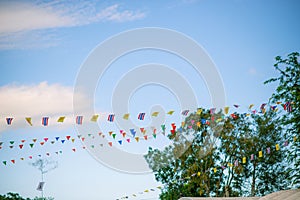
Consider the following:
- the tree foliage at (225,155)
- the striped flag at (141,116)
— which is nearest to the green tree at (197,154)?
the tree foliage at (225,155)

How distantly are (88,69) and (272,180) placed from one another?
562 inches

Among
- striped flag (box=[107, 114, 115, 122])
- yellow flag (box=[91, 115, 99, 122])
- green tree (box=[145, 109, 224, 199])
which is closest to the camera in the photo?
yellow flag (box=[91, 115, 99, 122])

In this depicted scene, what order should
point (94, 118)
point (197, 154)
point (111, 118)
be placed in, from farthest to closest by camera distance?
point (197, 154) → point (111, 118) → point (94, 118)

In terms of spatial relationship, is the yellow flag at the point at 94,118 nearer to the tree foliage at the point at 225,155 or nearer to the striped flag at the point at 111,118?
the striped flag at the point at 111,118

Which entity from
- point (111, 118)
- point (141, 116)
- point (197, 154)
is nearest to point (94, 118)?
point (111, 118)

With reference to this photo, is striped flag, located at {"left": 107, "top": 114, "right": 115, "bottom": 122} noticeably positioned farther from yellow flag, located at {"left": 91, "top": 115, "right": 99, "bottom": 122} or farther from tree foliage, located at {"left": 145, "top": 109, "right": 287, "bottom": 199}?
Result: tree foliage, located at {"left": 145, "top": 109, "right": 287, "bottom": 199}

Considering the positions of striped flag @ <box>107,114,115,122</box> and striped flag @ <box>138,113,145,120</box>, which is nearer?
striped flag @ <box>107,114,115,122</box>

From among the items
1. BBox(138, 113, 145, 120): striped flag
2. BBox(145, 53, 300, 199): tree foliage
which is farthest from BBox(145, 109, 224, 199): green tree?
BBox(138, 113, 145, 120): striped flag

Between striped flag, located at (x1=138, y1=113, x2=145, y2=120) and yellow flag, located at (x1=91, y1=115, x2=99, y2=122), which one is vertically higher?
striped flag, located at (x1=138, y1=113, x2=145, y2=120)

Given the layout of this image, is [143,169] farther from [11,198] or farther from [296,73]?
[296,73]

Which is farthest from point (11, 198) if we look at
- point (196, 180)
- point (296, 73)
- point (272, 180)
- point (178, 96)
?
point (296, 73)

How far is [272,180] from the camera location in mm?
25734

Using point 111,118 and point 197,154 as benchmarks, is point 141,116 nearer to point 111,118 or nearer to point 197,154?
point 111,118

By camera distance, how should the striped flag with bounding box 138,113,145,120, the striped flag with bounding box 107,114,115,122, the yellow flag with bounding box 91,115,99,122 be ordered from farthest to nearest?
the striped flag with bounding box 138,113,145,120, the striped flag with bounding box 107,114,115,122, the yellow flag with bounding box 91,115,99,122
